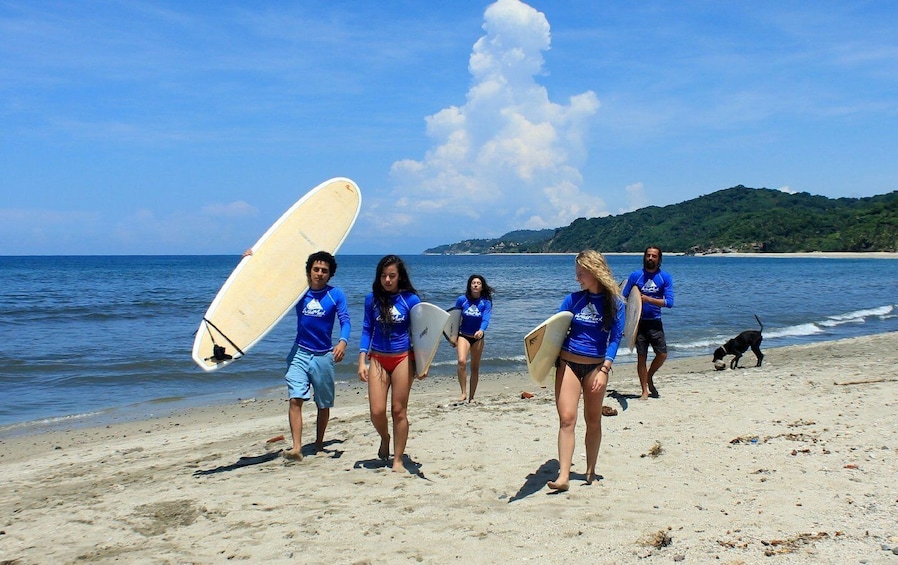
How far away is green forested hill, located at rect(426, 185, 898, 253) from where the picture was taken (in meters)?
109

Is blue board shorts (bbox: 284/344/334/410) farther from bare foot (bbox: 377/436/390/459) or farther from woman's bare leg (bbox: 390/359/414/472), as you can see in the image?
woman's bare leg (bbox: 390/359/414/472)

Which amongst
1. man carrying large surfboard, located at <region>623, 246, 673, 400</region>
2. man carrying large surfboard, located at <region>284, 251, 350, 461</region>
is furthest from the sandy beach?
man carrying large surfboard, located at <region>284, 251, 350, 461</region>

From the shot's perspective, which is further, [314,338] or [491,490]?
[314,338]

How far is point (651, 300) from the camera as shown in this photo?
7.73 m

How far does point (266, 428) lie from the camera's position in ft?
26.5

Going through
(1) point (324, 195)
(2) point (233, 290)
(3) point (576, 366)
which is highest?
(1) point (324, 195)

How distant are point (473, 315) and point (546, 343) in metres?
3.80

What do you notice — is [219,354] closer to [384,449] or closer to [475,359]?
[384,449]

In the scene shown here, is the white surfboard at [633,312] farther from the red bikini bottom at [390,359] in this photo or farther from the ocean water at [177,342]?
the red bikini bottom at [390,359]

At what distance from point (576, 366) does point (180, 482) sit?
3441mm

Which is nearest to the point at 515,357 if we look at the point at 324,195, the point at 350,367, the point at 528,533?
the point at 350,367

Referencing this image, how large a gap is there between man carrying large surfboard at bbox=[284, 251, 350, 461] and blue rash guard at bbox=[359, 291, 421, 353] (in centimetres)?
38

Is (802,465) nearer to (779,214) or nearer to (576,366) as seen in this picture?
(576,366)

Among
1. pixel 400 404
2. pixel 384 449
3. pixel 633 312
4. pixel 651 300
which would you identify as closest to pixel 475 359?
pixel 651 300
